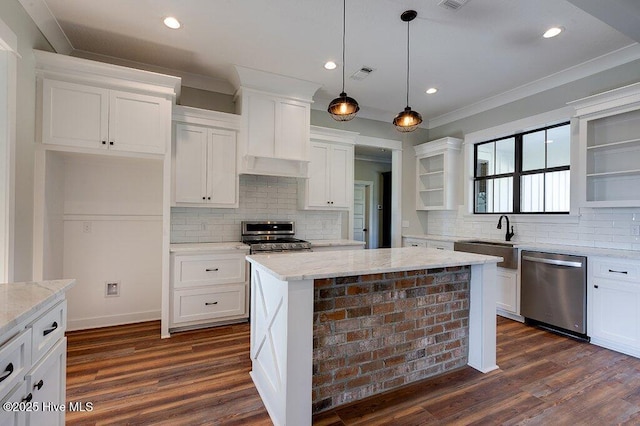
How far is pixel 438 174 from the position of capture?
5230mm

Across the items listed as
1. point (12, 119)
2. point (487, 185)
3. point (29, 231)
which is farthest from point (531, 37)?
point (29, 231)

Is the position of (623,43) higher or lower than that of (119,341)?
higher

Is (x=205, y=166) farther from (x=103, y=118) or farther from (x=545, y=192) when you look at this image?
(x=545, y=192)

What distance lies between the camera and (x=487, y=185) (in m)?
4.75

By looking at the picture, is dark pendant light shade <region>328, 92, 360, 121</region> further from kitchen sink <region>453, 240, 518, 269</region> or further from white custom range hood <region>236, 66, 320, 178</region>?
kitchen sink <region>453, 240, 518, 269</region>

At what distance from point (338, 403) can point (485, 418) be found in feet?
3.03

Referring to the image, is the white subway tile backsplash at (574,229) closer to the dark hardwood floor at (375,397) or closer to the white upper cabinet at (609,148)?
the white upper cabinet at (609,148)

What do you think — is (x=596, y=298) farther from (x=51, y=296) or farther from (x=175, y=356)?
(x=51, y=296)

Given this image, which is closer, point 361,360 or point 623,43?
point 361,360

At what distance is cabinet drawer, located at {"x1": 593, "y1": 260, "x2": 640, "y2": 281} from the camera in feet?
9.24

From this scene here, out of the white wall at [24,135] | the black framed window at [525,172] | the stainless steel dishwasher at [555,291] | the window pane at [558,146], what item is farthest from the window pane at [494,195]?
the white wall at [24,135]

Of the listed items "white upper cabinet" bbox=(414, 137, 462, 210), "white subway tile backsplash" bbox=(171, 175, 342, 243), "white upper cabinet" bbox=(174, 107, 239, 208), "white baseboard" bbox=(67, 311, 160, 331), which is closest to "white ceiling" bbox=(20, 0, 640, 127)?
"white upper cabinet" bbox=(174, 107, 239, 208)

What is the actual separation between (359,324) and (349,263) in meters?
0.43

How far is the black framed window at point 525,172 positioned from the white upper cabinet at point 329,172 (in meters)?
2.05
